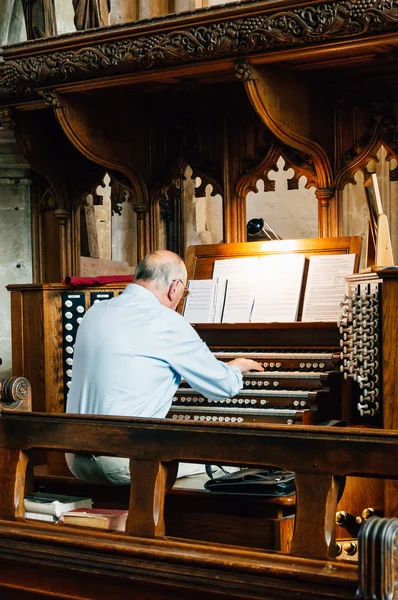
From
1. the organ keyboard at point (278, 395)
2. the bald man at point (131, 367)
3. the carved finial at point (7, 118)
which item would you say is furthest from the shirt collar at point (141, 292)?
the carved finial at point (7, 118)

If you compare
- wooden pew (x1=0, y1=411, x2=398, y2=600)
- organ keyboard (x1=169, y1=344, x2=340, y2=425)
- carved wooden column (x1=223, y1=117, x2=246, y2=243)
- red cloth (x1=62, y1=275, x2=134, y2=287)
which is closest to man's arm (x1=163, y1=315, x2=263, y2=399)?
organ keyboard (x1=169, y1=344, x2=340, y2=425)

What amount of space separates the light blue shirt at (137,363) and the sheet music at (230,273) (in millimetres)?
1269

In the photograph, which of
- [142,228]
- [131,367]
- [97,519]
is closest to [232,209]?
[142,228]

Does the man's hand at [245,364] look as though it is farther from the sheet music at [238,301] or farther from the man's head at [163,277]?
the sheet music at [238,301]

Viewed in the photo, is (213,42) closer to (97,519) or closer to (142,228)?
(142,228)

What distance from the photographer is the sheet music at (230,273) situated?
5371 mm

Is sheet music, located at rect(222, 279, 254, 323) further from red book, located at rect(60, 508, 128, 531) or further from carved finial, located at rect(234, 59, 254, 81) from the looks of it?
red book, located at rect(60, 508, 128, 531)

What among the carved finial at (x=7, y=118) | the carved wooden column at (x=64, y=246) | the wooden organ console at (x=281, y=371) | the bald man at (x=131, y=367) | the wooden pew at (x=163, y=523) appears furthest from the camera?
the carved wooden column at (x=64, y=246)

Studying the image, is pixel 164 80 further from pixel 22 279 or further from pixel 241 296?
pixel 22 279

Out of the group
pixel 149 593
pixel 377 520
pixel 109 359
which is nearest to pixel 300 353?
pixel 109 359

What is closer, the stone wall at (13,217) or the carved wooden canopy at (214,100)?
the carved wooden canopy at (214,100)

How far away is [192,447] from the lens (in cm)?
266

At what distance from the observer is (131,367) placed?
397 cm

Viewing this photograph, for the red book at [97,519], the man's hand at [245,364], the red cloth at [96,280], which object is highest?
the red cloth at [96,280]
